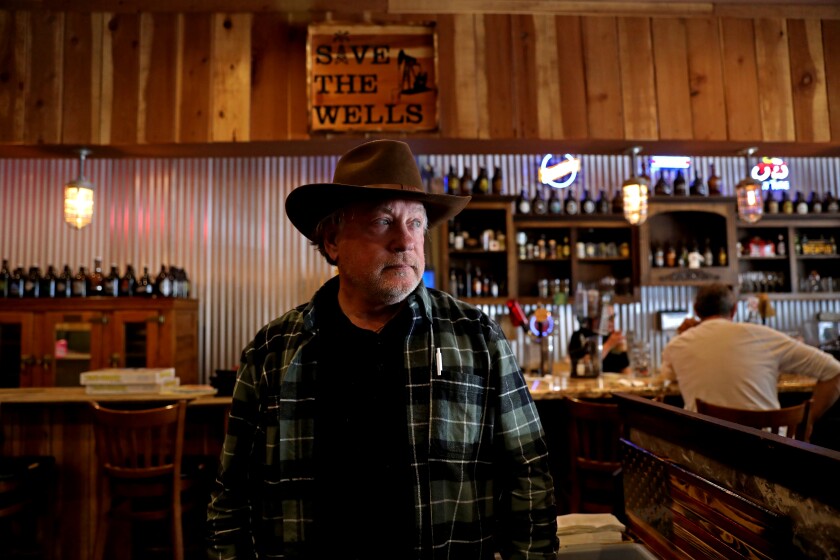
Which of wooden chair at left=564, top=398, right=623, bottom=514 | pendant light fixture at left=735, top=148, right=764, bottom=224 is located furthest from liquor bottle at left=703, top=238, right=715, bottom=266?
wooden chair at left=564, top=398, right=623, bottom=514

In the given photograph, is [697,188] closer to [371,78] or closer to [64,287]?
[371,78]

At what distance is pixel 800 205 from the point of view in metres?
6.05

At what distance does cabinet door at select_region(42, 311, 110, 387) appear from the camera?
5.10 meters

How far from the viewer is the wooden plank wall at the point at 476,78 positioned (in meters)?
3.07

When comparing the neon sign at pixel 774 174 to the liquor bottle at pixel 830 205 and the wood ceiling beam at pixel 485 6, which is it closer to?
the liquor bottle at pixel 830 205

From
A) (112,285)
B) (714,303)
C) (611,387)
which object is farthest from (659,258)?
(112,285)

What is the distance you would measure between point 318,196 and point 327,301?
11.1 inches

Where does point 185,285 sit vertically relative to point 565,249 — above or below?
below

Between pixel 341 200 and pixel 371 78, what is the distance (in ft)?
6.22

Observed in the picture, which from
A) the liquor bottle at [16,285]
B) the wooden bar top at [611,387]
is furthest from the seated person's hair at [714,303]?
the liquor bottle at [16,285]

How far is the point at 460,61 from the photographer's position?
3127 millimetres

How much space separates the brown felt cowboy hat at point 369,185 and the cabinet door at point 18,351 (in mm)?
5014

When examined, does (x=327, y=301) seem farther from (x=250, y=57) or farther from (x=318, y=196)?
(x=250, y=57)

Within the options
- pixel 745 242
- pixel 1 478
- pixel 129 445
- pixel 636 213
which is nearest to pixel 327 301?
pixel 129 445
